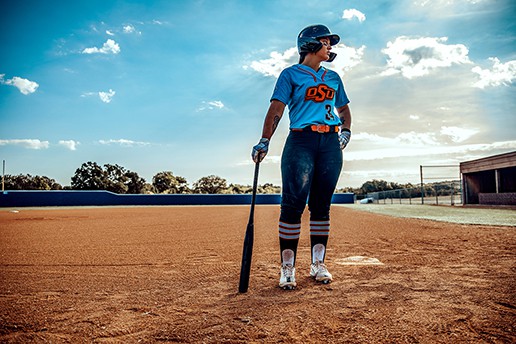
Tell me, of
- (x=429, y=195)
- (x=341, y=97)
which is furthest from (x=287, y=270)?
(x=429, y=195)

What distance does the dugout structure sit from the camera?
15555 millimetres

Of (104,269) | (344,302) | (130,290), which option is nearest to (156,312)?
(130,290)

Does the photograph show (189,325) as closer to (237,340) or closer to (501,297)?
(237,340)

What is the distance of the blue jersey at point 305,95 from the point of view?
2.88 meters

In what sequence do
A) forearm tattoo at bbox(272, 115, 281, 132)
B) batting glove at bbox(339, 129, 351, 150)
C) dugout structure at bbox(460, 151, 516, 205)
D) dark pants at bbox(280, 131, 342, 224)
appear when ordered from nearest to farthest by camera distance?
dark pants at bbox(280, 131, 342, 224), forearm tattoo at bbox(272, 115, 281, 132), batting glove at bbox(339, 129, 351, 150), dugout structure at bbox(460, 151, 516, 205)

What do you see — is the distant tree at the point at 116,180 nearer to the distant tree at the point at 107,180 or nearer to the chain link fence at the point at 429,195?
the distant tree at the point at 107,180

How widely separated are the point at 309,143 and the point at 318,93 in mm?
435

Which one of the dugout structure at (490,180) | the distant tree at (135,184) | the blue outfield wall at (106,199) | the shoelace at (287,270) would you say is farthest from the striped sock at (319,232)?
the distant tree at (135,184)

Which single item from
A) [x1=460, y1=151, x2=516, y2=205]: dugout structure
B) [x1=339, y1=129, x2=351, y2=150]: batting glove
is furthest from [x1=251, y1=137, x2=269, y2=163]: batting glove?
[x1=460, y1=151, x2=516, y2=205]: dugout structure

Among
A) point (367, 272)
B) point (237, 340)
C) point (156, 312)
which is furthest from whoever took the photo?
point (367, 272)

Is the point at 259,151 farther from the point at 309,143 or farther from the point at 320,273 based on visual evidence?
the point at 320,273

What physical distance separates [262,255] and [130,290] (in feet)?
5.91

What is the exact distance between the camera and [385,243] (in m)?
4.91

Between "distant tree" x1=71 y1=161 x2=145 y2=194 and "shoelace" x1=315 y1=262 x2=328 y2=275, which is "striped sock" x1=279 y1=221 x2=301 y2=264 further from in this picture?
"distant tree" x1=71 y1=161 x2=145 y2=194
